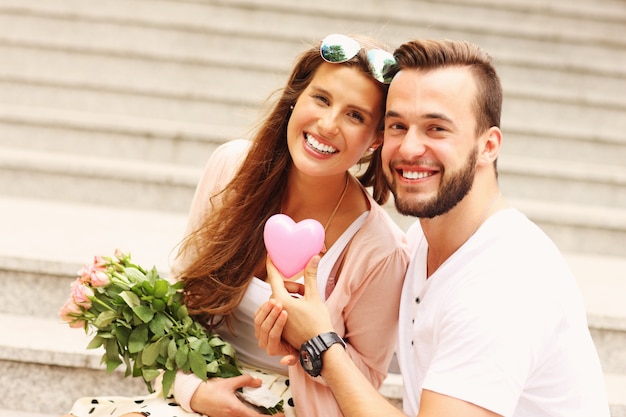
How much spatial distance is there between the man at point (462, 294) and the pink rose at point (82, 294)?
0.41m

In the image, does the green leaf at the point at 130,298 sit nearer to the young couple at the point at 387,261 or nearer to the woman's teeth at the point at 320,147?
the young couple at the point at 387,261

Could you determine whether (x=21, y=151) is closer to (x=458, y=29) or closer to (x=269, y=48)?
(x=269, y=48)

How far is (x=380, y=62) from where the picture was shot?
177 cm

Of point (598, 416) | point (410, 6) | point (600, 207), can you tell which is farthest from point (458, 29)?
point (598, 416)

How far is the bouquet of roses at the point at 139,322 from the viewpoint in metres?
1.80

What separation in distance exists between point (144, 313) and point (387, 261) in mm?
598

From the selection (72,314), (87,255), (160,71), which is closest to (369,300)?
(72,314)

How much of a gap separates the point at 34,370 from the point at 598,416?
1.61m

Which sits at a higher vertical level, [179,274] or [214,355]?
[179,274]

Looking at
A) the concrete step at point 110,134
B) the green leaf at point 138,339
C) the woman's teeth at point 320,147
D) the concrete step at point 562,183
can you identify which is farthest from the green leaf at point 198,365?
the concrete step at point 562,183

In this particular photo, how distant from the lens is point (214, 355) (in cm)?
189

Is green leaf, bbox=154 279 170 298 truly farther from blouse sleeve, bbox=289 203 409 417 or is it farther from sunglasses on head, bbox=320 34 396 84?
sunglasses on head, bbox=320 34 396 84

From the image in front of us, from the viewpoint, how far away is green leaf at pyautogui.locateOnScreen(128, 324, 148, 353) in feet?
5.92

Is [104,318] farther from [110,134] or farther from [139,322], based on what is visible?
[110,134]
